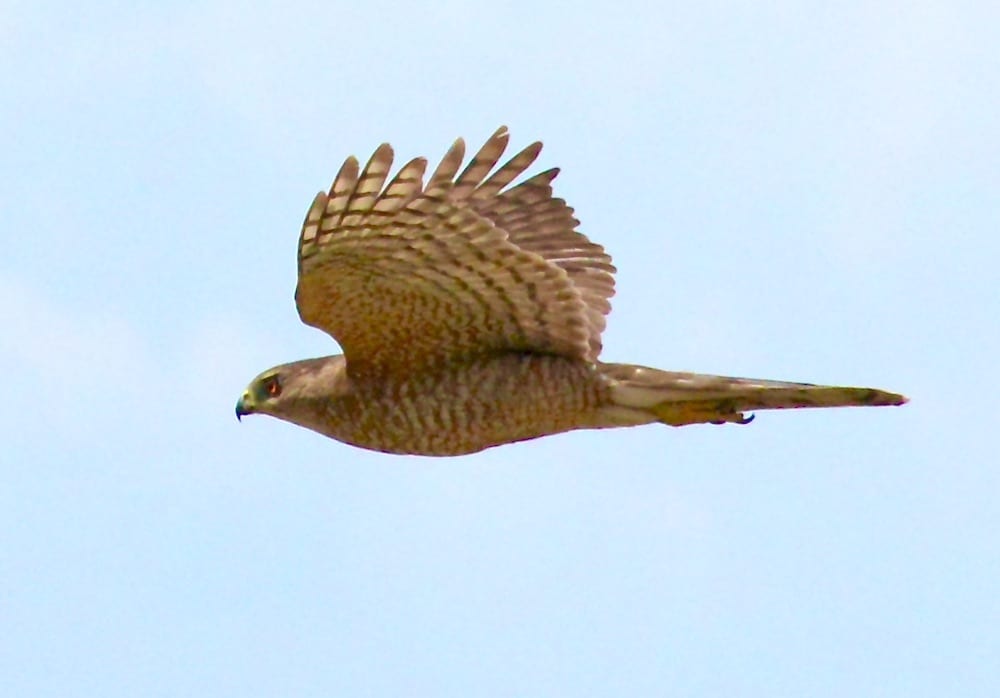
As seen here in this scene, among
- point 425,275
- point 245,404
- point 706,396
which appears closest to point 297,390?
point 245,404

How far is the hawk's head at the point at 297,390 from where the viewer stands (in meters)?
10.6

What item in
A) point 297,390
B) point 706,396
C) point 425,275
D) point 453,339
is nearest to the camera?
point 425,275

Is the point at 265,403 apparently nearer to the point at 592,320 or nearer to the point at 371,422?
the point at 371,422

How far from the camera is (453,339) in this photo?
10.1 metres

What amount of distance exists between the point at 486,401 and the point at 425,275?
796 mm

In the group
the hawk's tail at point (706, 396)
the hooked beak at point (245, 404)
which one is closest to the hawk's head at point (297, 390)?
the hooked beak at point (245, 404)

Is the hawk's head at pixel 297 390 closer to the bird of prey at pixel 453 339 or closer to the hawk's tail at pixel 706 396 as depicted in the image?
the bird of prey at pixel 453 339

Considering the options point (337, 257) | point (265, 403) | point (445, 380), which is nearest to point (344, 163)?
point (337, 257)

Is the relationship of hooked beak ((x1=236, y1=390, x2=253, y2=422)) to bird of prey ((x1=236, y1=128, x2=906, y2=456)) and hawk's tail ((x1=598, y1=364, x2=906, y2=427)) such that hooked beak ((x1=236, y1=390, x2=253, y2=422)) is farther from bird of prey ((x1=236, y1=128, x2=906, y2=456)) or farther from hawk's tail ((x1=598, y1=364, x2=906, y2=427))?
hawk's tail ((x1=598, y1=364, x2=906, y2=427))

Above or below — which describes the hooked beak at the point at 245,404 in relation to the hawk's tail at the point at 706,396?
above

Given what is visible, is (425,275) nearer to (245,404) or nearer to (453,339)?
(453,339)

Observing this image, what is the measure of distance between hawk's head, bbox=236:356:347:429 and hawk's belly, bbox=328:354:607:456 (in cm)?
29

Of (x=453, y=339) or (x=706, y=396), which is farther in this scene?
(x=453, y=339)

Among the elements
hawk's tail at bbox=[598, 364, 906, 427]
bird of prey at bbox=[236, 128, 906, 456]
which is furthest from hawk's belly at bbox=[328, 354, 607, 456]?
hawk's tail at bbox=[598, 364, 906, 427]
